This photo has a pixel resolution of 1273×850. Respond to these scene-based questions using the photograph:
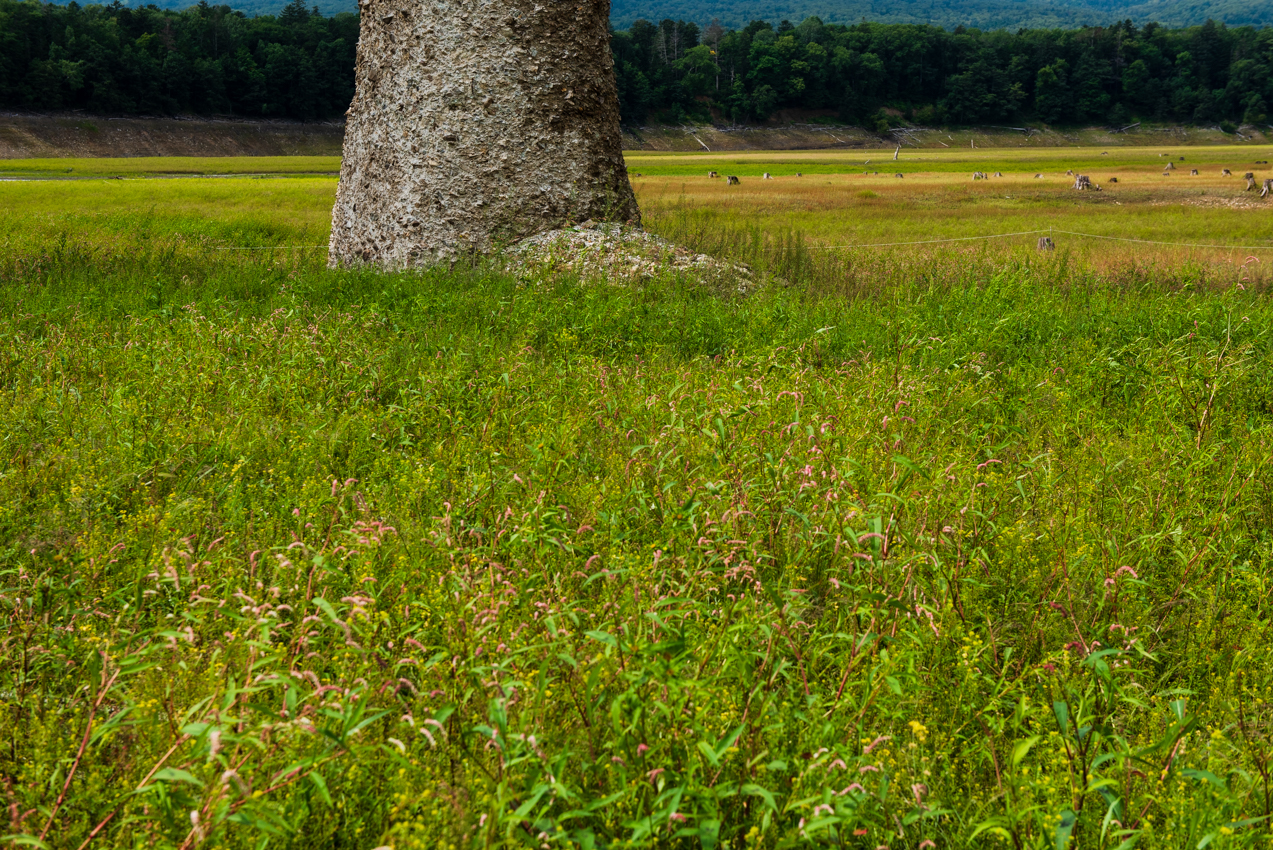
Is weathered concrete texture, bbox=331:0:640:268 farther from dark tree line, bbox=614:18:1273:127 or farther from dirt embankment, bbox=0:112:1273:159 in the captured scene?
dark tree line, bbox=614:18:1273:127

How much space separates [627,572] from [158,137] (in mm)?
98466

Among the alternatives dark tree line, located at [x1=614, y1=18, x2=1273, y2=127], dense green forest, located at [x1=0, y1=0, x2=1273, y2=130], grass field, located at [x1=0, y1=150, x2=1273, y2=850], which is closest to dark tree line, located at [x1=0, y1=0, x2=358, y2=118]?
dense green forest, located at [x1=0, y1=0, x2=1273, y2=130]

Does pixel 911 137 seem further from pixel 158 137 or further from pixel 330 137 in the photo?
pixel 158 137

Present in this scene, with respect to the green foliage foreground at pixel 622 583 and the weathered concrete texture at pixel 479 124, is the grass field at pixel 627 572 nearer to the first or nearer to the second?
the green foliage foreground at pixel 622 583

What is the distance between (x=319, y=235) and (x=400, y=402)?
1151 cm

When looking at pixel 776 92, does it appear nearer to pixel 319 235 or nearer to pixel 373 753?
pixel 319 235

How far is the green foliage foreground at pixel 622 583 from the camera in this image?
7.20 feet

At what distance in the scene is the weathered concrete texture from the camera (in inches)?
375

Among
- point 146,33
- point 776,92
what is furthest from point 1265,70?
point 146,33

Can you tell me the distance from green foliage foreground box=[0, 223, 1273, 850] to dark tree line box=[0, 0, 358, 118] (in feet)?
309

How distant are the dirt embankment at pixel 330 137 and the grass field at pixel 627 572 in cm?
5207

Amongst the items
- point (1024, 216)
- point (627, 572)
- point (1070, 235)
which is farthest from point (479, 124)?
point (1024, 216)

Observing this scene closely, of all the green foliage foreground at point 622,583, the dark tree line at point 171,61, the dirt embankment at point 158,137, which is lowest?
the green foliage foreground at point 622,583

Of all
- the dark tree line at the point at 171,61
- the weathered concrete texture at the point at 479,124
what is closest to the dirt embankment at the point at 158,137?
the dark tree line at the point at 171,61
